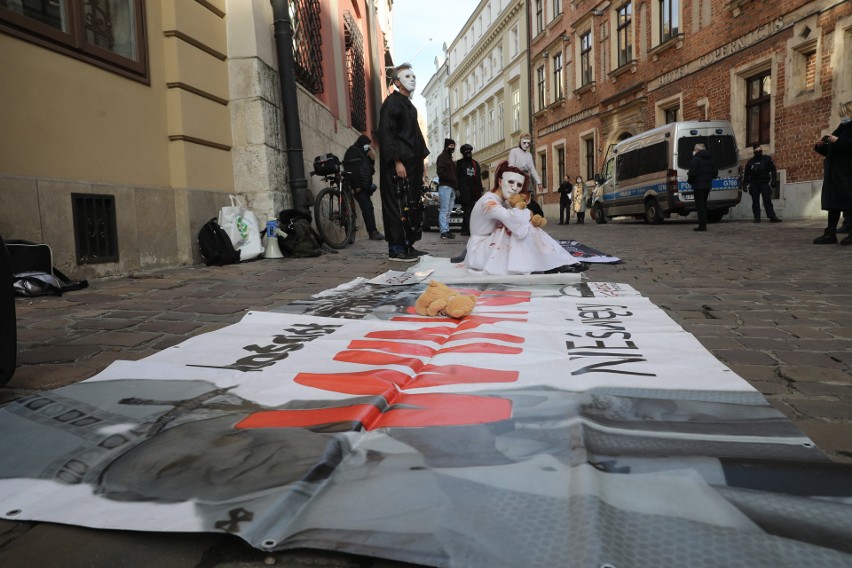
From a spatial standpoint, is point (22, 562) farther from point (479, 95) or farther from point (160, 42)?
point (479, 95)

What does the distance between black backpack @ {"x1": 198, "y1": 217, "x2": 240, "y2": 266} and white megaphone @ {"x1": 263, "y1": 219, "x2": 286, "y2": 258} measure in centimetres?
79

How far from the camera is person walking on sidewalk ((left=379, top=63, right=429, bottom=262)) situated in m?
6.53

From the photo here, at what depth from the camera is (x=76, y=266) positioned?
501 centimetres

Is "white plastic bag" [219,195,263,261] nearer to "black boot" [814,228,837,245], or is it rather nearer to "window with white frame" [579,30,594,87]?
"black boot" [814,228,837,245]

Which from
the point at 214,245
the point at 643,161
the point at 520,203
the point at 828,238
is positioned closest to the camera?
the point at 520,203

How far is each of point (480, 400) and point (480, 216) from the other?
3.79 meters

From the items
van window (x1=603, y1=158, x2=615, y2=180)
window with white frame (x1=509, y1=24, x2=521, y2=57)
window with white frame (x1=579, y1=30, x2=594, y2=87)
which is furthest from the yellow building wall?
window with white frame (x1=509, y1=24, x2=521, y2=57)

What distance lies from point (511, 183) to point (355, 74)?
1141cm

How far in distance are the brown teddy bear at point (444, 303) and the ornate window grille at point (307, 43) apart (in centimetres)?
664

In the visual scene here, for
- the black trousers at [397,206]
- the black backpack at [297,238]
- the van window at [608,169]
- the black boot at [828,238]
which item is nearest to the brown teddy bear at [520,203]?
the black trousers at [397,206]

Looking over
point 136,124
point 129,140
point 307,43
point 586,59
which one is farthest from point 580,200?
point 129,140

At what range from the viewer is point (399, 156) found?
6.61 meters

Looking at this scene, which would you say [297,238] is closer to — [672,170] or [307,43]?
[307,43]

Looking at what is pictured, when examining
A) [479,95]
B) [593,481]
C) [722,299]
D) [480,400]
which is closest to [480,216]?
[722,299]
